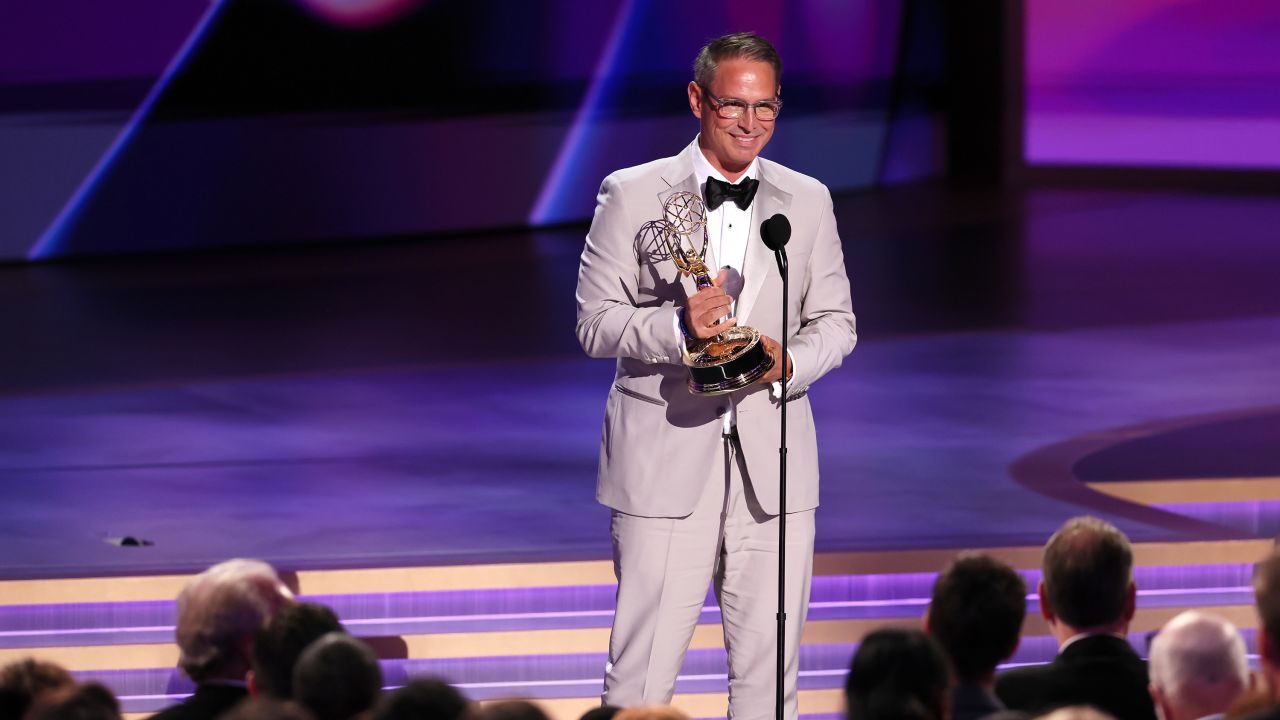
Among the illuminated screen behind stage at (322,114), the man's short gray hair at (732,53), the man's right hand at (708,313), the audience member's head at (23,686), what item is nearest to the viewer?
the audience member's head at (23,686)

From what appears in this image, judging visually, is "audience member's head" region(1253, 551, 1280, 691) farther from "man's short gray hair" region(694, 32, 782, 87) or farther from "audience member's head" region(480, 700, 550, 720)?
"man's short gray hair" region(694, 32, 782, 87)

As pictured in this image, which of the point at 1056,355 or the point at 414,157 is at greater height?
the point at 414,157

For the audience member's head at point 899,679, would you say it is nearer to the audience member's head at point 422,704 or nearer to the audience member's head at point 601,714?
the audience member's head at point 601,714

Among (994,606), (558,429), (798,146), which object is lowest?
(994,606)

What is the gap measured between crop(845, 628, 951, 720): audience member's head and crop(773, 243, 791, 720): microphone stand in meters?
0.54

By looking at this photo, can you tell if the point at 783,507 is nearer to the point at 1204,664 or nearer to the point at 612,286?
the point at 612,286

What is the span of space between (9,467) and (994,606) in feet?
13.1

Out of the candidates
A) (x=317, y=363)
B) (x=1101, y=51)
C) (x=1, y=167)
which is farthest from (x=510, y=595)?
(x=1101, y=51)

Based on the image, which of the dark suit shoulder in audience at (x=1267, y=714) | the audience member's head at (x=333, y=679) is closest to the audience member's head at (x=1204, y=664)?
the dark suit shoulder in audience at (x=1267, y=714)

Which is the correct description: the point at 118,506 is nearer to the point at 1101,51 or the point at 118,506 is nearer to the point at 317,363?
the point at 317,363

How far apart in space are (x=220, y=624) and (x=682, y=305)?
0.91 meters

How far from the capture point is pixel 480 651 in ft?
14.2

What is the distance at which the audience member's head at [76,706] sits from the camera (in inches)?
87.4

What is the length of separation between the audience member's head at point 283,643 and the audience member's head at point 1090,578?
1.10m
